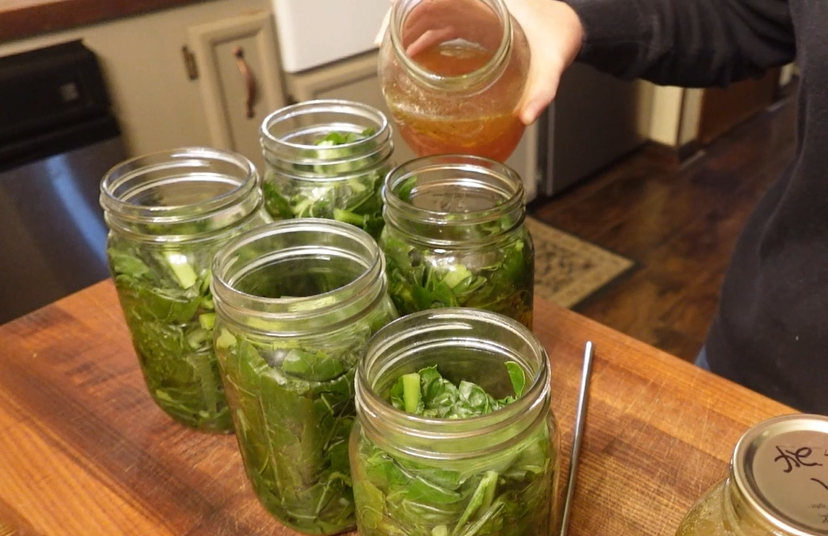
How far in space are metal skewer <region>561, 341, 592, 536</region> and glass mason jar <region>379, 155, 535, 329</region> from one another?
0.29ft

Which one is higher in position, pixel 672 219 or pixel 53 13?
pixel 53 13

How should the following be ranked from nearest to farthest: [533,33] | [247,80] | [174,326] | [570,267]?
[174,326] → [533,33] → [247,80] → [570,267]

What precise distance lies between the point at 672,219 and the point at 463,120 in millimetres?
1850

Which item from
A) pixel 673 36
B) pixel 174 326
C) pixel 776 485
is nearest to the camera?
pixel 776 485

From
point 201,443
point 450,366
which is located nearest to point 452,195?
point 450,366

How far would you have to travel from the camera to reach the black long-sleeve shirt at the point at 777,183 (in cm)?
66

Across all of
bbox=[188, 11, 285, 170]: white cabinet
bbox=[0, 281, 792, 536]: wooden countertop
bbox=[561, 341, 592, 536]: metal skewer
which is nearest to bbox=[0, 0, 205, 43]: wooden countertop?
bbox=[188, 11, 285, 170]: white cabinet

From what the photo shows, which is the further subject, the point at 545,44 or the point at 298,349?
the point at 545,44

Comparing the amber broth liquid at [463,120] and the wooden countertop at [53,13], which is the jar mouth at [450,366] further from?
the wooden countertop at [53,13]

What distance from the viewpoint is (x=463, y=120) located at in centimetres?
55

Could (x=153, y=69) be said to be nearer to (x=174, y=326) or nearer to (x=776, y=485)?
(x=174, y=326)

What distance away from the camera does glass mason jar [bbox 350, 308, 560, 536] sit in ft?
1.16

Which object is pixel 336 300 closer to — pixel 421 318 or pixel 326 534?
pixel 421 318

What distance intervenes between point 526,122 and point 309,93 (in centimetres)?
104
